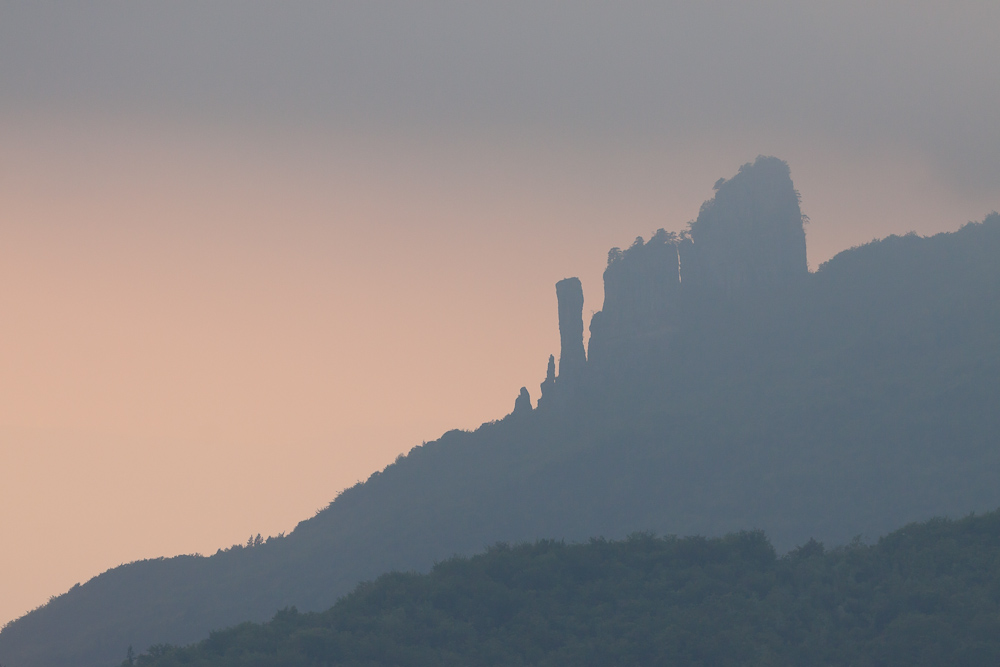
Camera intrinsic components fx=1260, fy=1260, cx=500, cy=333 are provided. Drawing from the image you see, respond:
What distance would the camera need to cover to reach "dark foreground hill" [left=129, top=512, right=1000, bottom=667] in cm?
6066

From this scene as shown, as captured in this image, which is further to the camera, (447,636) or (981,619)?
(447,636)

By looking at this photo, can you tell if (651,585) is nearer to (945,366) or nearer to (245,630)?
(245,630)

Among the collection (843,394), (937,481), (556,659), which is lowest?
(556,659)

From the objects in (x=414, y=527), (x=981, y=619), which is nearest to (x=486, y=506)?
(x=414, y=527)

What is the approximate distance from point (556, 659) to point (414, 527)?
13652 cm

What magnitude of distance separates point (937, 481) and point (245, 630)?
124m

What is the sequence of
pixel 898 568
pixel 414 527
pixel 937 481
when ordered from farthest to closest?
pixel 414 527
pixel 937 481
pixel 898 568

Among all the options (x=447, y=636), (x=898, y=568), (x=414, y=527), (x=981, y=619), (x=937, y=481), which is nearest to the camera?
(x=981, y=619)

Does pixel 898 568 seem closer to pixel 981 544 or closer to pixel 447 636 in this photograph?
pixel 981 544

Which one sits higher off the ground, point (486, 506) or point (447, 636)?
point (486, 506)

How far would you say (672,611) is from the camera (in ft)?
219

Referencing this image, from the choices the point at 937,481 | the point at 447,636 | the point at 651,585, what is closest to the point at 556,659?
the point at 447,636

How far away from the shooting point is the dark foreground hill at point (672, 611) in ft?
199

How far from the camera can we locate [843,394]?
199m
